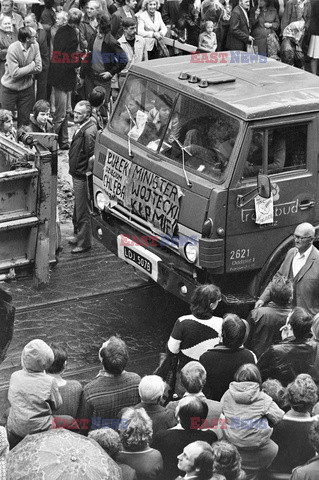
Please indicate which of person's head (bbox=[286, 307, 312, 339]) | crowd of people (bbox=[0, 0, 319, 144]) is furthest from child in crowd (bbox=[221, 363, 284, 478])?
crowd of people (bbox=[0, 0, 319, 144])

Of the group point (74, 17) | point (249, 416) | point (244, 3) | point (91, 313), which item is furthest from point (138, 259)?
point (244, 3)

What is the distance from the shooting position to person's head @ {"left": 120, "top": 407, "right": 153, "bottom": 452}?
→ 18.7 feet

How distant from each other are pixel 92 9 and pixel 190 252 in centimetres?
757

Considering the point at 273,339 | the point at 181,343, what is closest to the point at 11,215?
the point at 181,343

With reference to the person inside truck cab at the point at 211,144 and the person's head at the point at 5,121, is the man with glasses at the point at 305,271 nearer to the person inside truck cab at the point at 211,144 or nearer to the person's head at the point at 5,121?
the person inside truck cab at the point at 211,144

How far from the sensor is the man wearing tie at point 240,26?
16469 millimetres

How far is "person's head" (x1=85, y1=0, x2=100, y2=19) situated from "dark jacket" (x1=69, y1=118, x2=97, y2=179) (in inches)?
195

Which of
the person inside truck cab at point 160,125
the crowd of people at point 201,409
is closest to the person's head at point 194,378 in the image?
the crowd of people at point 201,409

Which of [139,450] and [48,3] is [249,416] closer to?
[139,450]

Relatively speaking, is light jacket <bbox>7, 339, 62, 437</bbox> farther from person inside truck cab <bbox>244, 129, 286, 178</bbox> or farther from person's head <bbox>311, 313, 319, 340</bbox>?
person inside truck cab <bbox>244, 129, 286, 178</bbox>

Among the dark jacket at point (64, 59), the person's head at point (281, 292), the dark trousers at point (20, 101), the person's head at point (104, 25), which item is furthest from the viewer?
the person's head at point (104, 25)

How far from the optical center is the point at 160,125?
9422 millimetres

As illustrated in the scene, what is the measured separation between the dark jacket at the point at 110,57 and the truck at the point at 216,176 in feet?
16.2

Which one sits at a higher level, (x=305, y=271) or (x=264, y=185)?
(x=264, y=185)
